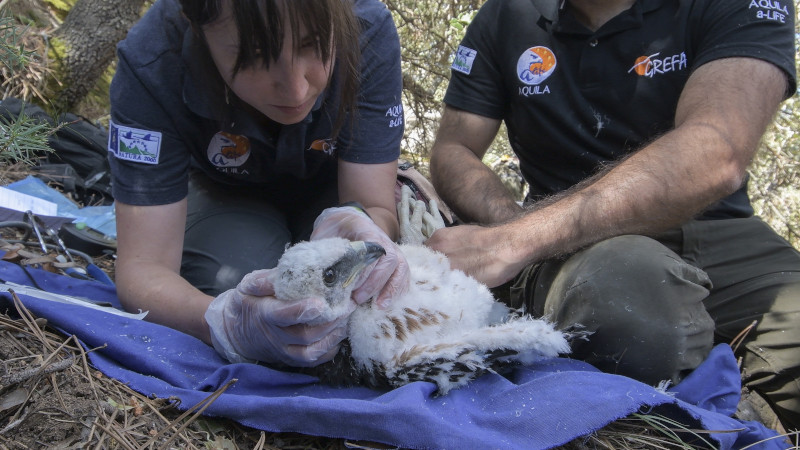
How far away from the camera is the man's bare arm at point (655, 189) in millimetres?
2252

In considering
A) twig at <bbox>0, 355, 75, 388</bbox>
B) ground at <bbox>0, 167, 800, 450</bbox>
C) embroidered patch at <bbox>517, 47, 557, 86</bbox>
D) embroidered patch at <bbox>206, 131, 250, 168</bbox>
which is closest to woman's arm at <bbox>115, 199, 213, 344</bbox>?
embroidered patch at <bbox>206, 131, 250, 168</bbox>

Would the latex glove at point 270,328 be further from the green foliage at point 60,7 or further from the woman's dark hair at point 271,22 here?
the green foliage at point 60,7

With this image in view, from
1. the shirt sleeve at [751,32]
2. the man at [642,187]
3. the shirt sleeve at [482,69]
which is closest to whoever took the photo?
the man at [642,187]

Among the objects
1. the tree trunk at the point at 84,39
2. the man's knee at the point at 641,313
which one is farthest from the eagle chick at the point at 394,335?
the tree trunk at the point at 84,39

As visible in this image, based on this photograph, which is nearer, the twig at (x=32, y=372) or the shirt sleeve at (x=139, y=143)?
the twig at (x=32, y=372)

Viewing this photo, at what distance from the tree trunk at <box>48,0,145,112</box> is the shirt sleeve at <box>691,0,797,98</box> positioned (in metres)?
4.47

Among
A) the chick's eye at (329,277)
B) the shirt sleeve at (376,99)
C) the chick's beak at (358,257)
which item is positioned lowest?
the chick's eye at (329,277)

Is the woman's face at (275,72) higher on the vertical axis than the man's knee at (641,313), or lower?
higher

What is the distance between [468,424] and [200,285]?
1618 mm

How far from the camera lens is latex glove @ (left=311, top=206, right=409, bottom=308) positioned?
6.14ft

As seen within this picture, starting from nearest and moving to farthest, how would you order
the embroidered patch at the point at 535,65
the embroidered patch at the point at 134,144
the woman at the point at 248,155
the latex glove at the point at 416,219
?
the woman at the point at 248,155 < the embroidered patch at the point at 134,144 < the latex glove at the point at 416,219 < the embroidered patch at the point at 535,65

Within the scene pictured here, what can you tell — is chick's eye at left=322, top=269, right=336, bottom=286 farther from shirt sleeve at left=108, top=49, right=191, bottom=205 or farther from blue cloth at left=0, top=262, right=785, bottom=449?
shirt sleeve at left=108, top=49, right=191, bottom=205

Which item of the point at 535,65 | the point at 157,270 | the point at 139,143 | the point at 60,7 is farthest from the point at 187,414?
the point at 60,7

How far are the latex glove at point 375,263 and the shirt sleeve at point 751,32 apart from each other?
1.57 meters
